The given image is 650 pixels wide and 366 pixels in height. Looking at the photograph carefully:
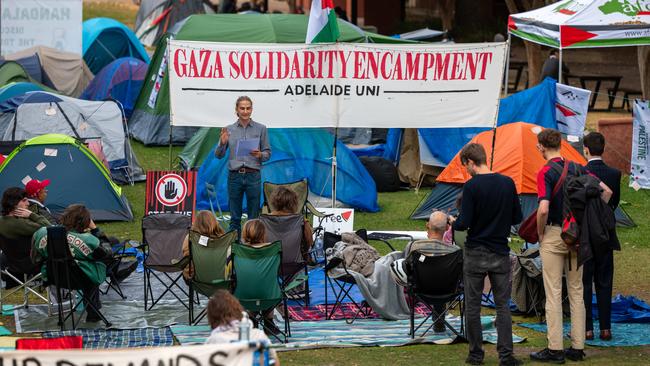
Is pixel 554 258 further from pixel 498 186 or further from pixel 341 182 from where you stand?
pixel 341 182

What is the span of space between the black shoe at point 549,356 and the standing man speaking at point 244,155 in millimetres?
3955

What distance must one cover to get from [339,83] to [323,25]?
2.21 feet

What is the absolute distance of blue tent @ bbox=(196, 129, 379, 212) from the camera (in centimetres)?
1470

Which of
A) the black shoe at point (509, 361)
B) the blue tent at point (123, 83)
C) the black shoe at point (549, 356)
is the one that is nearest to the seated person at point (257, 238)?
the black shoe at point (509, 361)

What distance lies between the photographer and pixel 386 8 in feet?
137

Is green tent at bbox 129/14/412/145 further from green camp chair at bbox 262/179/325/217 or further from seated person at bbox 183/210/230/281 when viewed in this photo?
seated person at bbox 183/210/230/281

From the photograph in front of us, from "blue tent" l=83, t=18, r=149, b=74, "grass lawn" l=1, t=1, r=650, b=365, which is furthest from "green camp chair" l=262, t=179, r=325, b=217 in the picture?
"blue tent" l=83, t=18, r=149, b=74

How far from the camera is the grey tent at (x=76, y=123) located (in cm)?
1608

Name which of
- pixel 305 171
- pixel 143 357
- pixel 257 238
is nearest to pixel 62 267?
pixel 257 238

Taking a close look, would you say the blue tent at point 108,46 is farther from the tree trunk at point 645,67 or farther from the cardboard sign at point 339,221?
the cardboard sign at point 339,221

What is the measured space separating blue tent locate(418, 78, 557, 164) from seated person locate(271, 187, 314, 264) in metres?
6.35

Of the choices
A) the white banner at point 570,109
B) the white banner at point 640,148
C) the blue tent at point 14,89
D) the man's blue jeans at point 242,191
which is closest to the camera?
the man's blue jeans at point 242,191

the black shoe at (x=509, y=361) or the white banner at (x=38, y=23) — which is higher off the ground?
the white banner at (x=38, y=23)

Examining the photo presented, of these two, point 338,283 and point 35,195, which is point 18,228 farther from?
point 338,283
